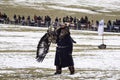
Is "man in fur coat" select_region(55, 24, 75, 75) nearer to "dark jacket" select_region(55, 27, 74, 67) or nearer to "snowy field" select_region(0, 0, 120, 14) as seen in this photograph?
"dark jacket" select_region(55, 27, 74, 67)

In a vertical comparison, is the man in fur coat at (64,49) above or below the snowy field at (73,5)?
above

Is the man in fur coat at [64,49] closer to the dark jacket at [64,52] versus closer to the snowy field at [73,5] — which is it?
the dark jacket at [64,52]

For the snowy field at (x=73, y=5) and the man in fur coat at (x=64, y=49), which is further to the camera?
the snowy field at (x=73, y=5)

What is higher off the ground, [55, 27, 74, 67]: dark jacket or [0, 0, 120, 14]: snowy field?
A: [55, 27, 74, 67]: dark jacket

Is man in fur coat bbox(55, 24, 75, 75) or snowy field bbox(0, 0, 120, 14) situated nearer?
man in fur coat bbox(55, 24, 75, 75)

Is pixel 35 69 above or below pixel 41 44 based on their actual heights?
below

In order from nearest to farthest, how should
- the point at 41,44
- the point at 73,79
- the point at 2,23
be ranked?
the point at 73,79
the point at 41,44
the point at 2,23

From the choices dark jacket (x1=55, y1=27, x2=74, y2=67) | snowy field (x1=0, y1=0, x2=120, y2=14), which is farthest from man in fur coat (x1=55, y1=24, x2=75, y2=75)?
snowy field (x1=0, y1=0, x2=120, y2=14)

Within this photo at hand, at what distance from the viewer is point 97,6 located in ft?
335

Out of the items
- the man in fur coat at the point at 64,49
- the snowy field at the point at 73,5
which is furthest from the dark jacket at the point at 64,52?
the snowy field at the point at 73,5

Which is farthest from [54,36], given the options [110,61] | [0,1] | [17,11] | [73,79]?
[0,1]

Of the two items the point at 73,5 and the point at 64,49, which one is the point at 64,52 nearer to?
the point at 64,49

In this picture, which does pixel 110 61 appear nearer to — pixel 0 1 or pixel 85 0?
pixel 0 1

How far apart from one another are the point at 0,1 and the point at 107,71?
81.5m
